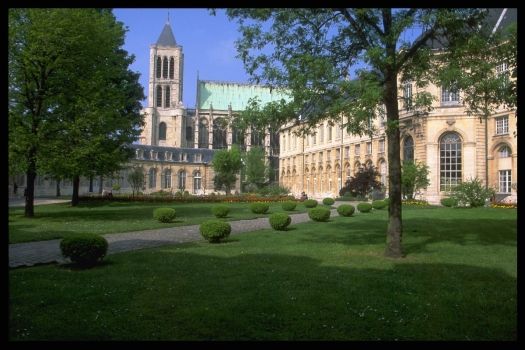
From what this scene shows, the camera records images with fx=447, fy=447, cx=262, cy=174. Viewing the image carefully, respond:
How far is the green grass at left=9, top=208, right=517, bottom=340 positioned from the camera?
5.03 m

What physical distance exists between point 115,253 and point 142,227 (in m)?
5.62

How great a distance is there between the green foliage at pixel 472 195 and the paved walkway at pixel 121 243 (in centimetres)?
1606

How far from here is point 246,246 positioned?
12.2 m

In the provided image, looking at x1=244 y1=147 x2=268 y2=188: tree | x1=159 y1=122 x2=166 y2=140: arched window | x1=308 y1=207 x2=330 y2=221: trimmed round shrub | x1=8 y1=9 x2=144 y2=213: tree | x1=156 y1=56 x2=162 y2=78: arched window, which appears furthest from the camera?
x1=159 y1=122 x2=166 y2=140: arched window

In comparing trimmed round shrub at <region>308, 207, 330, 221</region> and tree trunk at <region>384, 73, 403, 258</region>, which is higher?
tree trunk at <region>384, 73, 403, 258</region>

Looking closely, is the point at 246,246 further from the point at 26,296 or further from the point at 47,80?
the point at 47,80

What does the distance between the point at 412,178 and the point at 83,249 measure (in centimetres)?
3196

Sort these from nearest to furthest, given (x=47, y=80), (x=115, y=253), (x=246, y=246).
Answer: (x=115, y=253) < (x=246, y=246) < (x=47, y=80)

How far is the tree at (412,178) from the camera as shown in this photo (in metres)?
36.4

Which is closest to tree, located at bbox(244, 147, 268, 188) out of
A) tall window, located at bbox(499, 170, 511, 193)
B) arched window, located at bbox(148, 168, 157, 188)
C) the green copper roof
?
arched window, located at bbox(148, 168, 157, 188)

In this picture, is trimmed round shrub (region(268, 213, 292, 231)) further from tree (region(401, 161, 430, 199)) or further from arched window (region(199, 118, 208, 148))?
arched window (region(199, 118, 208, 148))

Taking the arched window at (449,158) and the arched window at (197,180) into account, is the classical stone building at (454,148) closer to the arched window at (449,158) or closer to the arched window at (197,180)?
the arched window at (449,158)

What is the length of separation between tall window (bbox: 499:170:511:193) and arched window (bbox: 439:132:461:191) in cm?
447
